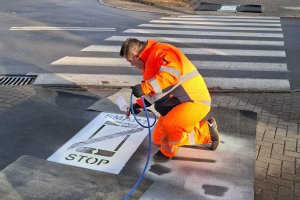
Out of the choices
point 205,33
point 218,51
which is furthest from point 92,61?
point 205,33

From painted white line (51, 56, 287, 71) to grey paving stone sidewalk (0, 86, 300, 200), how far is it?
61.8 inches

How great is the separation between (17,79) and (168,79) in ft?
14.4

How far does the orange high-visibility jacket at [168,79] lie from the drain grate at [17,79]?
12.1 ft

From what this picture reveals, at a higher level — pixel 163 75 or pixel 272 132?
pixel 163 75

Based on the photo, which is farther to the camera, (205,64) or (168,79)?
(205,64)

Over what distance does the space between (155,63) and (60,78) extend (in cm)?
385

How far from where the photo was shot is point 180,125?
4355 millimetres

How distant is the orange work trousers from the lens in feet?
14.3

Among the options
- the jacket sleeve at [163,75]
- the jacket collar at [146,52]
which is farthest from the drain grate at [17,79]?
the jacket sleeve at [163,75]

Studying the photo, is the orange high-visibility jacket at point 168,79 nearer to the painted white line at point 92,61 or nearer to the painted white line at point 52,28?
the painted white line at point 92,61

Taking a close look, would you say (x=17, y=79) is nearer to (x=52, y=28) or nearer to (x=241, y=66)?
(x=241, y=66)

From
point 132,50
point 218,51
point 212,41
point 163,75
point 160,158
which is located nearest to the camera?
point 163,75

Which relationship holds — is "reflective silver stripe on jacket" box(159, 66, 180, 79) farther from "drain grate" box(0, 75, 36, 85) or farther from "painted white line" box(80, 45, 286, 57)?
"painted white line" box(80, 45, 286, 57)

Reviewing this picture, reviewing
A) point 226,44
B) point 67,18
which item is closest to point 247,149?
point 226,44
